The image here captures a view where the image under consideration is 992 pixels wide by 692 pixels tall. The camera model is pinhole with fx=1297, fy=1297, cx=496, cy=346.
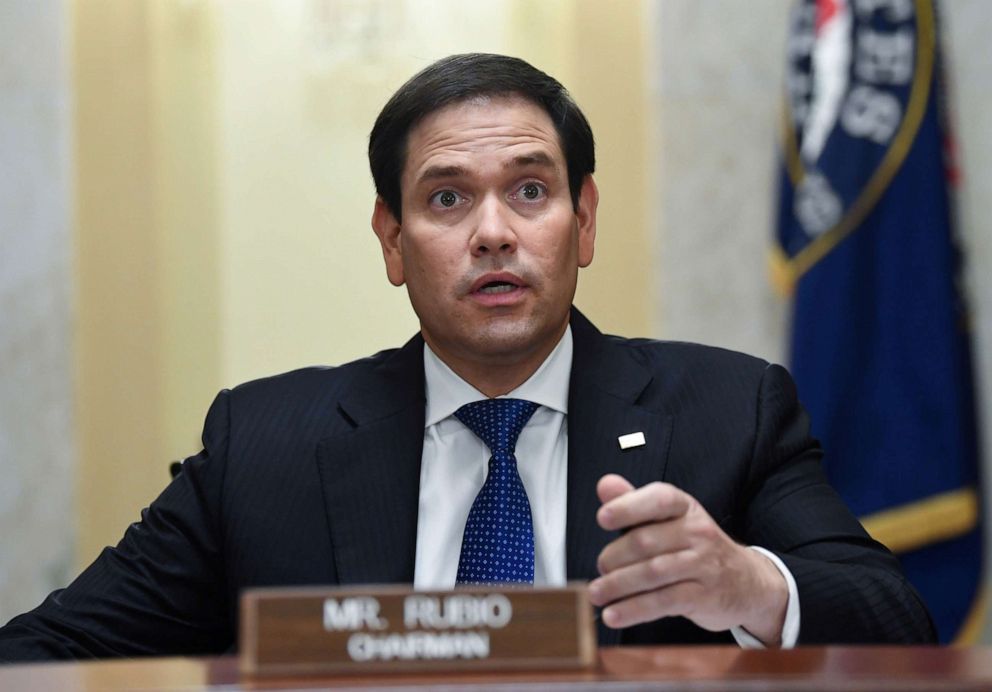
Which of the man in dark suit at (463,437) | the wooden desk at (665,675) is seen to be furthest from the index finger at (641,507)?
the man in dark suit at (463,437)

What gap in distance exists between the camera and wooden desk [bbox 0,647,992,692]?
109 cm

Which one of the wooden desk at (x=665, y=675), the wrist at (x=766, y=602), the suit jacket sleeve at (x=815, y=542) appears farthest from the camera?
Answer: the suit jacket sleeve at (x=815, y=542)

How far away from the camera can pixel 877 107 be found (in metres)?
3.72

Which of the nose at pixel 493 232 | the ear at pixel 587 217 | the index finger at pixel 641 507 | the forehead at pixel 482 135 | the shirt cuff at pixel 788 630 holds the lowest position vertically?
the shirt cuff at pixel 788 630

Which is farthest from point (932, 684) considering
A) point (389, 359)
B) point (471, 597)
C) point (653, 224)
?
point (653, 224)

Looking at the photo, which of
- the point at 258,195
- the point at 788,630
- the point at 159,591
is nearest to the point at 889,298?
the point at 258,195

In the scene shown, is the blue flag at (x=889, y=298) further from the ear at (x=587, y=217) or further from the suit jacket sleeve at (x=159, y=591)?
the suit jacket sleeve at (x=159, y=591)

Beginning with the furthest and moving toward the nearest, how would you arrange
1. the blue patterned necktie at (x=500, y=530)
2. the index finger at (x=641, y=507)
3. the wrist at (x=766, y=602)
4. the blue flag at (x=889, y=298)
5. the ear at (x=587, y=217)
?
1. the blue flag at (x=889, y=298)
2. the ear at (x=587, y=217)
3. the blue patterned necktie at (x=500, y=530)
4. the wrist at (x=766, y=602)
5. the index finger at (x=641, y=507)

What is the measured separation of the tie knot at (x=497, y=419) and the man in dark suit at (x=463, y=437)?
11mm

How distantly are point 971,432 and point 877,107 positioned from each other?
3.19 feet

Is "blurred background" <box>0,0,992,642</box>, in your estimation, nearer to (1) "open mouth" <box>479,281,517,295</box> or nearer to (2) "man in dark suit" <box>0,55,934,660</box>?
(2) "man in dark suit" <box>0,55,934,660</box>

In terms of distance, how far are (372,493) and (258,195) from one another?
2206 millimetres

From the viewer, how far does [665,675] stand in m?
1.13

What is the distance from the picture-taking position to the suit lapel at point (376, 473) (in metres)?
2.15
